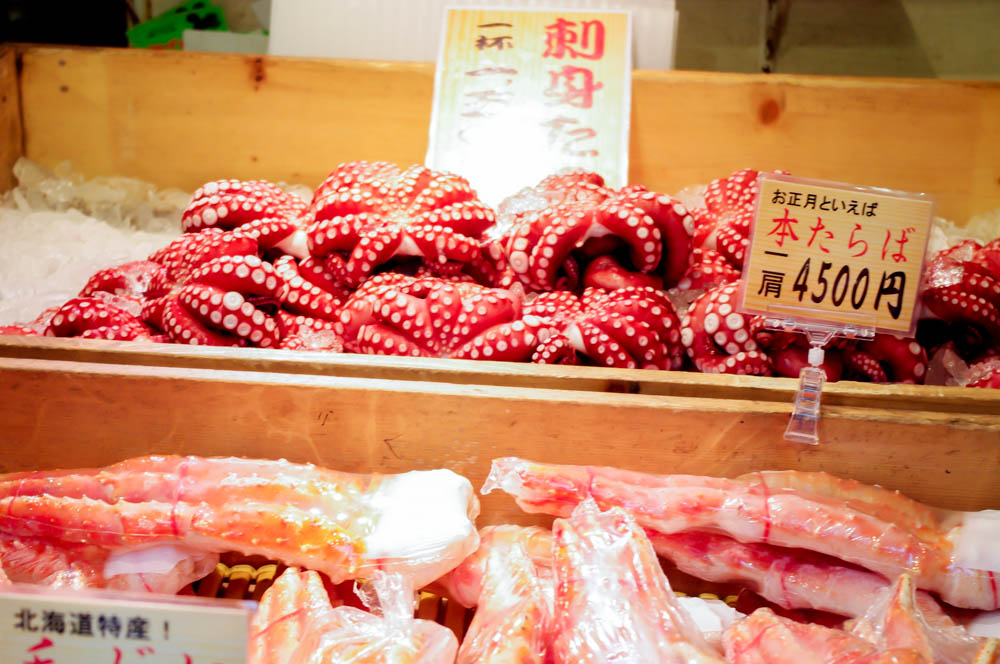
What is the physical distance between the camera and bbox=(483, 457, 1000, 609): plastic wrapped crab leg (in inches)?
47.5

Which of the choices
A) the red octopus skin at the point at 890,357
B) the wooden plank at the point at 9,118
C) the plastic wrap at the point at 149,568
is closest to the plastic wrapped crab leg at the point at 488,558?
the plastic wrap at the point at 149,568

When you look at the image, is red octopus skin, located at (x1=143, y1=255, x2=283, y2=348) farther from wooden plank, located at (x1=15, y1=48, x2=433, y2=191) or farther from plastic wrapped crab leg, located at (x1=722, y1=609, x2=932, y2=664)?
wooden plank, located at (x1=15, y1=48, x2=433, y2=191)

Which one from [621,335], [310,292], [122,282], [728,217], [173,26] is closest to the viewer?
[621,335]

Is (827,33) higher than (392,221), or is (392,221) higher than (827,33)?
(827,33)

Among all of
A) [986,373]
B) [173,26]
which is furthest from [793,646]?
[173,26]

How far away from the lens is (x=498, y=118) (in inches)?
95.7

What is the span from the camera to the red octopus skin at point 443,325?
1456mm

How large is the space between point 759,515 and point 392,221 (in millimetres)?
940

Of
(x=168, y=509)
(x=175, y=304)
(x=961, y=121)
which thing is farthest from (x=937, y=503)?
(x=961, y=121)

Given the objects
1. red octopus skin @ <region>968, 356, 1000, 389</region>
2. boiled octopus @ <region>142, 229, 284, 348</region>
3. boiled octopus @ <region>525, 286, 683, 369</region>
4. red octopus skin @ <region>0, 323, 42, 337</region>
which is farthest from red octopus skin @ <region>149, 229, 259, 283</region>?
red octopus skin @ <region>968, 356, 1000, 389</region>

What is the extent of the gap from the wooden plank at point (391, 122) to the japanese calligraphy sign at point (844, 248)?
129 cm

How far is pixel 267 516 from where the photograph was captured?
1223mm

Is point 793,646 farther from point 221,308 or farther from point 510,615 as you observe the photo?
point 221,308

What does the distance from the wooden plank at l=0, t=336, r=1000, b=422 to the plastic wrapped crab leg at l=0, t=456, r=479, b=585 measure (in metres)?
0.18
